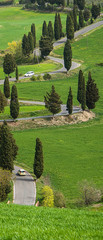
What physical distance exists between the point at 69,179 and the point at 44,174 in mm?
4371

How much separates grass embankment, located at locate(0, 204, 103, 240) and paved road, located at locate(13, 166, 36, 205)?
92.4 feet

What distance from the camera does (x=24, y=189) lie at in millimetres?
73438

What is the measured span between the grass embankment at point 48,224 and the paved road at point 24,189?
28149mm

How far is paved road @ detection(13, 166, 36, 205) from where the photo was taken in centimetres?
6850

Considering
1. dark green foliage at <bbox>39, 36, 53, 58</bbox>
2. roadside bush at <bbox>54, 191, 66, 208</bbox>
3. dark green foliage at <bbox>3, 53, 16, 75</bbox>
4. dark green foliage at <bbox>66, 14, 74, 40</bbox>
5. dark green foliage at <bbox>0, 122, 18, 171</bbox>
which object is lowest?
roadside bush at <bbox>54, 191, 66, 208</bbox>

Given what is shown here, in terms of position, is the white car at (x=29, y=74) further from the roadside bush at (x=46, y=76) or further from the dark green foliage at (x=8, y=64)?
the roadside bush at (x=46, y=76)

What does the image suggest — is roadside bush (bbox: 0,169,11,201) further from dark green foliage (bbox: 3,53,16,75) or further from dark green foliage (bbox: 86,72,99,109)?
dark green foliage (bbox: 3,53,16,75)

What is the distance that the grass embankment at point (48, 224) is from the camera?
28.6 metres

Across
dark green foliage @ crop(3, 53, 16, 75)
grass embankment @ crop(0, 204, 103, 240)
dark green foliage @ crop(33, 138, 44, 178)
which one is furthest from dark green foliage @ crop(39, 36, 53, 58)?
grass embankment @ crop(0, 204, 103, 240)

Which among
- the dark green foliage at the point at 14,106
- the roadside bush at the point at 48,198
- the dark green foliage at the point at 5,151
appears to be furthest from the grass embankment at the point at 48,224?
the dark green foliage at the point at 14,106

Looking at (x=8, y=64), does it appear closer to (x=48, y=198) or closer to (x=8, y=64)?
(x=8, y=64)

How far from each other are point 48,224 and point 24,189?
136ft

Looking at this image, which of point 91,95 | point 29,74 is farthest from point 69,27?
point 91,95

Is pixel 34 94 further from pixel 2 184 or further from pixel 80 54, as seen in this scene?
pixel 2 184
